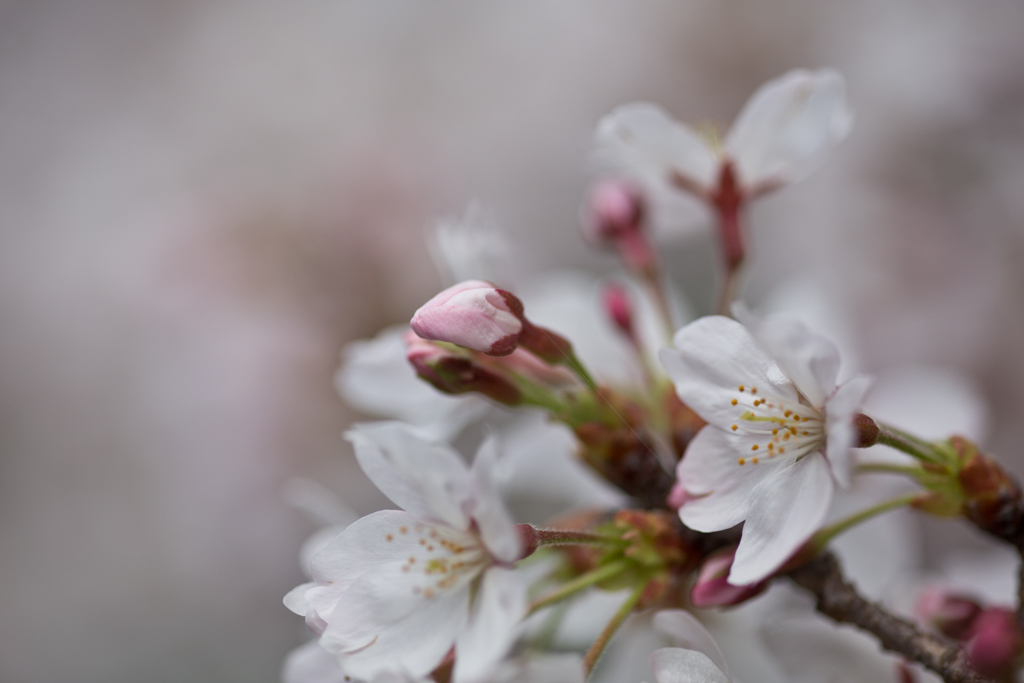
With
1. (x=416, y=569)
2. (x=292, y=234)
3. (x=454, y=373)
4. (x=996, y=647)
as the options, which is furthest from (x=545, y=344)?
(x=292, y=234)

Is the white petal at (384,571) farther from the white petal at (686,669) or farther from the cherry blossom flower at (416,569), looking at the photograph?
the white petal at (686,669)

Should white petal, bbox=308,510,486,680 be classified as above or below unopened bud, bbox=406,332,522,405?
below

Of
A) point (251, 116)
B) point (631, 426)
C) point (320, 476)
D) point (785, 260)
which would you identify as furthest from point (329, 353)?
point (251, 116)

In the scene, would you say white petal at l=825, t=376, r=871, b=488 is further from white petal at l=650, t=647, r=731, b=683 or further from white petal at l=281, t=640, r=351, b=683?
white petal at l=281, t=640, r=351, b=683

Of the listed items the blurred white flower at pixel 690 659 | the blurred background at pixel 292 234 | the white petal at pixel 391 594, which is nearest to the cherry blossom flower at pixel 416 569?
the white petal at pixel 391 594

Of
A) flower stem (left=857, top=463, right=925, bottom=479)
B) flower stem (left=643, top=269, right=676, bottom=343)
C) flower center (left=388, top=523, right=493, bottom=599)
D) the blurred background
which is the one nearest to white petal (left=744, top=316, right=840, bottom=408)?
flower stem (left=857, top=463, right=925, bottom=479)

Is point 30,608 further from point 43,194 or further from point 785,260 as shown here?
point 785,260

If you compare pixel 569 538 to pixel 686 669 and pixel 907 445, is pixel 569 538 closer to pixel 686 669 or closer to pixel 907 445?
pixel 686 669
